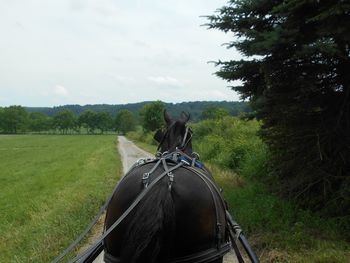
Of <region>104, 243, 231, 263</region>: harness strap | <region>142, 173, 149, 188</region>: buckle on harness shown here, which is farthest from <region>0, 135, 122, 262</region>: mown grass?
<region>142, 173, 149, 188</region>: buckle on harness

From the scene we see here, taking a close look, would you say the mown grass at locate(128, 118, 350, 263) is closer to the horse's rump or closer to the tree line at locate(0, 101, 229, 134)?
the horse's rump

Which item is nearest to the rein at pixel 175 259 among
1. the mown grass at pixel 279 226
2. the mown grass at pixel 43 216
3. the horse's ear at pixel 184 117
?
the horse's ear at pixel 184 117

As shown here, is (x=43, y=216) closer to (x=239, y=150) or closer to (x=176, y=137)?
(x=176, y=137)

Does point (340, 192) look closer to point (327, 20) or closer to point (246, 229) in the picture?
point (246, 229)

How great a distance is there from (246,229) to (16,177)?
20.7 metres

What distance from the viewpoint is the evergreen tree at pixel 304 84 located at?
695cm

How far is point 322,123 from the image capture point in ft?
25.2

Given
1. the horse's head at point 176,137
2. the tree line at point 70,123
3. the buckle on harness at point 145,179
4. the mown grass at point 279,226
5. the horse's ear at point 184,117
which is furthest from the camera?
the tree line at point 70,123

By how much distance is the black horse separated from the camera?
3.44 meters

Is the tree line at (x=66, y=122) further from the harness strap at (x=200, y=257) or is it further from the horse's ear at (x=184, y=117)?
the harness strap at (x=200, y=257)

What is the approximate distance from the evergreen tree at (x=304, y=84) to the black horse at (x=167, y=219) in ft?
12.6

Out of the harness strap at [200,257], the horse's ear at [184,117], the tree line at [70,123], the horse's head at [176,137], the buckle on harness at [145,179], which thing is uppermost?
the horse's ear at [184,117]

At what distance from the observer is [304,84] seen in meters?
7.25

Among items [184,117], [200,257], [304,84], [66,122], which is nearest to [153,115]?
[304,84]
